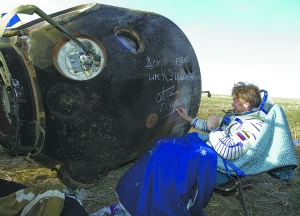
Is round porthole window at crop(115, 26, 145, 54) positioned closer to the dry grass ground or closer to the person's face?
the person's face

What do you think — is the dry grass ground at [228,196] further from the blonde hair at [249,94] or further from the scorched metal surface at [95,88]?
the blonde hair at [249,94]

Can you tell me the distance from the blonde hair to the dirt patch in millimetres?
1095

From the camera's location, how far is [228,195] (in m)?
3.51

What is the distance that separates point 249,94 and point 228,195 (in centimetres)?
118

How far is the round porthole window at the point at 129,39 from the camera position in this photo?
9.97 ft

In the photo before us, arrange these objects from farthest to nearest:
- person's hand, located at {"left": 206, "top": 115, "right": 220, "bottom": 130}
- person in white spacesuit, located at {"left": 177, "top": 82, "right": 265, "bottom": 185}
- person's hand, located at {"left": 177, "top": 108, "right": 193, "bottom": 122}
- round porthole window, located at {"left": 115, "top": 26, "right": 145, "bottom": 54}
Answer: person's hand, located at {"left": 177, "top": 108, "right": 193, "bottom": 122}, person's hand, located at {"left": 206, "top": 115, "right": 220, "bottom": 130}, round porthole window, located at {"left": 115, "top": 26, "right": 145, "bottom": 54}, person in white spacesuit, located at {"left": 177, "top": 82, "right": 265, "bottom": 185}

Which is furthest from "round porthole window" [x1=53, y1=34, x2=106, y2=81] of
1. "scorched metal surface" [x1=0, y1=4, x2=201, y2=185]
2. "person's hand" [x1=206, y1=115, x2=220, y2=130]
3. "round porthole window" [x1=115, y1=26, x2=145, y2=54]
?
"person's hand" [x1=206, y1=115, x2=220, y2=130]

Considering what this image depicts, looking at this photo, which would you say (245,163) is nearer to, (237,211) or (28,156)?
(237,211)

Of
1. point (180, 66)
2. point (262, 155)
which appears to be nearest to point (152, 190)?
point (262, 155)

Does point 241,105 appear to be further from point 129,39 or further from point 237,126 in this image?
point 129,39

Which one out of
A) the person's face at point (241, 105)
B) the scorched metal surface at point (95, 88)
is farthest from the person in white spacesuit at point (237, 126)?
the scorched metal surface at point (95, 88)

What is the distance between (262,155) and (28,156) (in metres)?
2.15

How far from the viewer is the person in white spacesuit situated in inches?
109

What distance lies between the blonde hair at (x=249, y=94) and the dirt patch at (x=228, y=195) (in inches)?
43.1
